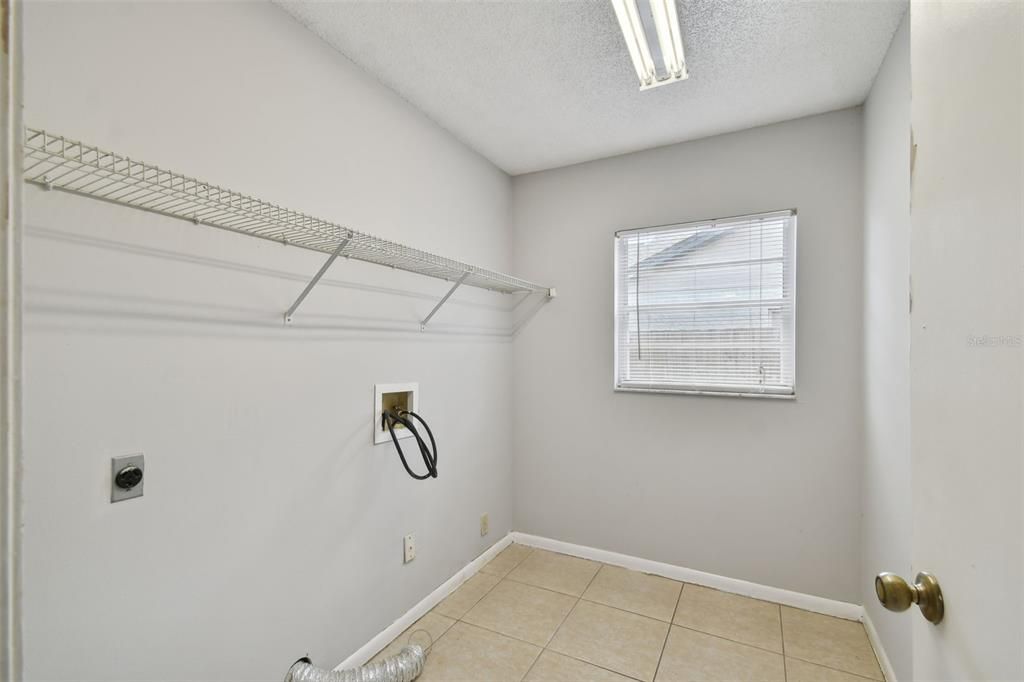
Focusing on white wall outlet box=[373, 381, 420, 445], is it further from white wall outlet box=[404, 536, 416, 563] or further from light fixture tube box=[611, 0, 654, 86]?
light fixture tube box=[611, 0, 654, 86]

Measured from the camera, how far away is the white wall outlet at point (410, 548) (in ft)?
6.93

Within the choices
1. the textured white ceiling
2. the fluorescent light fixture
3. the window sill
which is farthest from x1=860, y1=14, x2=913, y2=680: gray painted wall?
the fluorescent light fixture

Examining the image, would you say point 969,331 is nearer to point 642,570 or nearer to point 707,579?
point 707,579

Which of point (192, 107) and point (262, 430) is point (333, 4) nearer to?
point (192, 107)

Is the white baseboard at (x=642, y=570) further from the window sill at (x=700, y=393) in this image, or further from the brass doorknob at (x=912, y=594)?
the brass doorknob at (x=912, y=594)

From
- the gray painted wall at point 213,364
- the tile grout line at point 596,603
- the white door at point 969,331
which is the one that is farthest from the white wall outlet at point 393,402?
the white door at point 969,331

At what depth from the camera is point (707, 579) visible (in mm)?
2453

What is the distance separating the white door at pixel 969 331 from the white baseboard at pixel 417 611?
180 cm

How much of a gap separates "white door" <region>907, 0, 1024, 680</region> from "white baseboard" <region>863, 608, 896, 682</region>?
1.37 metres

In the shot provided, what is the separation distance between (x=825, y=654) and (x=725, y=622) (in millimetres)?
384

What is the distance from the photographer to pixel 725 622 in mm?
2137

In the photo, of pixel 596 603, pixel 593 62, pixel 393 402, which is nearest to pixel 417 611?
pixel 596 603

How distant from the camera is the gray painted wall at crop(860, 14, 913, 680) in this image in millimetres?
1559

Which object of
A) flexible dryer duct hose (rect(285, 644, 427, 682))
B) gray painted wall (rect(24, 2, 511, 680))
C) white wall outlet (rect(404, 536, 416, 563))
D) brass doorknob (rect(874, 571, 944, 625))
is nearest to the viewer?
brass doorknob (rect(874, 571, 944, 625))
